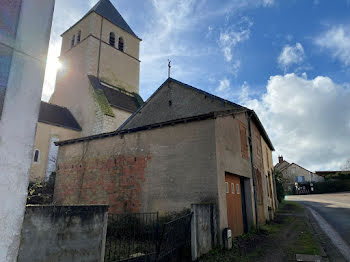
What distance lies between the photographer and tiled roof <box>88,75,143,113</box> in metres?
23.5

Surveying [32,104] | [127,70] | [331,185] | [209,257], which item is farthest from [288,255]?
[331,185]

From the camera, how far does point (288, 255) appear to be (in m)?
7.38

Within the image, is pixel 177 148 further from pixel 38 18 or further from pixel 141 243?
pixel 38 18

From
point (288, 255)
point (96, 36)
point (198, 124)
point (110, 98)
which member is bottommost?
point (288, 255)

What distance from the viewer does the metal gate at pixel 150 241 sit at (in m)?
5.85

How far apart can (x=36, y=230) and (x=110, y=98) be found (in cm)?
2019

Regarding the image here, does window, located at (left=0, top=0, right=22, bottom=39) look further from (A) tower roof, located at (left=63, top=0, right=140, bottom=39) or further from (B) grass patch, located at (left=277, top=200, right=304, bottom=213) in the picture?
(A) tower roof, located at (left=63, top=0, right=140, bottom=39)

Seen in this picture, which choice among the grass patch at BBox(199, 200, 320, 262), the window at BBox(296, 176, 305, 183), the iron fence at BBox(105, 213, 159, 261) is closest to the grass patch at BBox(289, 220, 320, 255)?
the grass patch at BBox(199, 200, 320, 262)

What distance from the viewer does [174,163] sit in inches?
357

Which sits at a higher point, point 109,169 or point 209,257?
point 109,169

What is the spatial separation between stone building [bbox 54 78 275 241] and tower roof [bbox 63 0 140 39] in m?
19.4

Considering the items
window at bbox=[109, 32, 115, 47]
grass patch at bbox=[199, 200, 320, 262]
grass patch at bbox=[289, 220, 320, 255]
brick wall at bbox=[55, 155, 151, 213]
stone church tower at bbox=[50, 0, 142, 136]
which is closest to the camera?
grass patch at bbox=[199, 200, 320, 262]

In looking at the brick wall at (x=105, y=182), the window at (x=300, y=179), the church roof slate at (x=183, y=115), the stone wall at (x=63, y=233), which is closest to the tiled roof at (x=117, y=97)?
the church roof slate at (x=183, y=115)

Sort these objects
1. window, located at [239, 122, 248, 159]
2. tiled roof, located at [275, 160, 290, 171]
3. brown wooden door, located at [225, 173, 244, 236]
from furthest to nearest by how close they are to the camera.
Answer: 1. tiled roof, located at [275, 160, 290, 171]
2. window, located at [239, 122, 248, 159]
3. brown wooden door, located at [225, 173, 244, 236]
